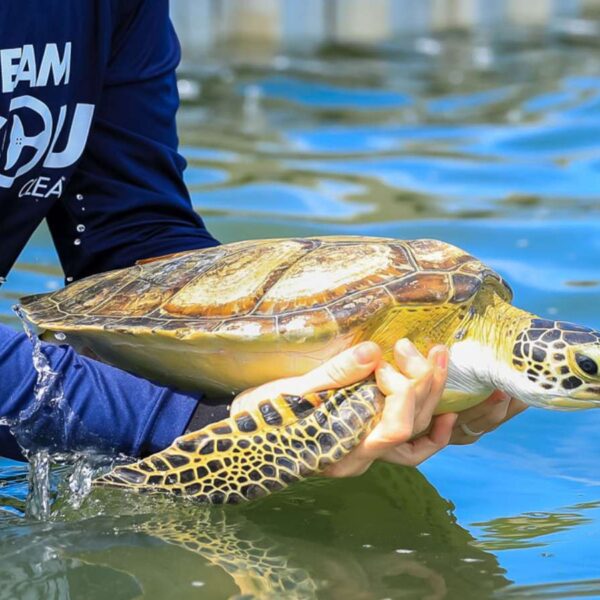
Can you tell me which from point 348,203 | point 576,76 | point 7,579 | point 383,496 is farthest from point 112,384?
point 576,76

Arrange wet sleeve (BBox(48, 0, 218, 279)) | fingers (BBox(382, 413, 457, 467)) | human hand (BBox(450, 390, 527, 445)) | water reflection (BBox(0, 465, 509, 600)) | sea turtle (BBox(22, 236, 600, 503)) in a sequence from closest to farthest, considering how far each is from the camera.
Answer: water reflection (BBox(0, 465, 509, 600))
sea turtle (BBox(22, 236, 600, 503))
fingers (BBox(382, 413, 457, 467))
human hand (BBox(450, 390, 527, 445))
wet sleeve (BBox(48, 0, 218, 279))

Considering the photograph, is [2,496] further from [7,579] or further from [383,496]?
[383,496]

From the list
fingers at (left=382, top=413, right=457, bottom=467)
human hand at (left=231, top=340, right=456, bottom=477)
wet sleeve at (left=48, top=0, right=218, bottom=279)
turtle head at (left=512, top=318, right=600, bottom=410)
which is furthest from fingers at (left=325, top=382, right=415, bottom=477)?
wet sleeve at (left=48, top=0, right=218, bottom=279)

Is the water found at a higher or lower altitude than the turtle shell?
lower

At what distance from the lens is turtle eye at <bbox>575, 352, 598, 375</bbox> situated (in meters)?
2.14

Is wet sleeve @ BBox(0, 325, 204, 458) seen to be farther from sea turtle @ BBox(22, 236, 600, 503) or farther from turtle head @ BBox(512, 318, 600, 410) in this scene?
turtle head @ BBox(512, 318, 600, 410)

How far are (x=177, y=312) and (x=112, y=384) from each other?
0.66 feet

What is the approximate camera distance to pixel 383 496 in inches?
94.9

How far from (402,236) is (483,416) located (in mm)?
2052

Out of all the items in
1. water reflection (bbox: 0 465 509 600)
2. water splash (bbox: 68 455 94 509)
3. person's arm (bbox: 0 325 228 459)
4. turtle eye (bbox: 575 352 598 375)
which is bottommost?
water reflection (bbox: 0 465 509 600)

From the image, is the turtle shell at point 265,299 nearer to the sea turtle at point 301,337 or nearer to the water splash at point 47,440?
the sea turtle at point 301,337

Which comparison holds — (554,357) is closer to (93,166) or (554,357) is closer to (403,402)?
(403,402)

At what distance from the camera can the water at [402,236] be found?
6.62ft

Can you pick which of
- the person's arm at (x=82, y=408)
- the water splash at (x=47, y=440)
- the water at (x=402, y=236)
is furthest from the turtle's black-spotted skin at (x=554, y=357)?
the water splash at (x=47, y=440)
